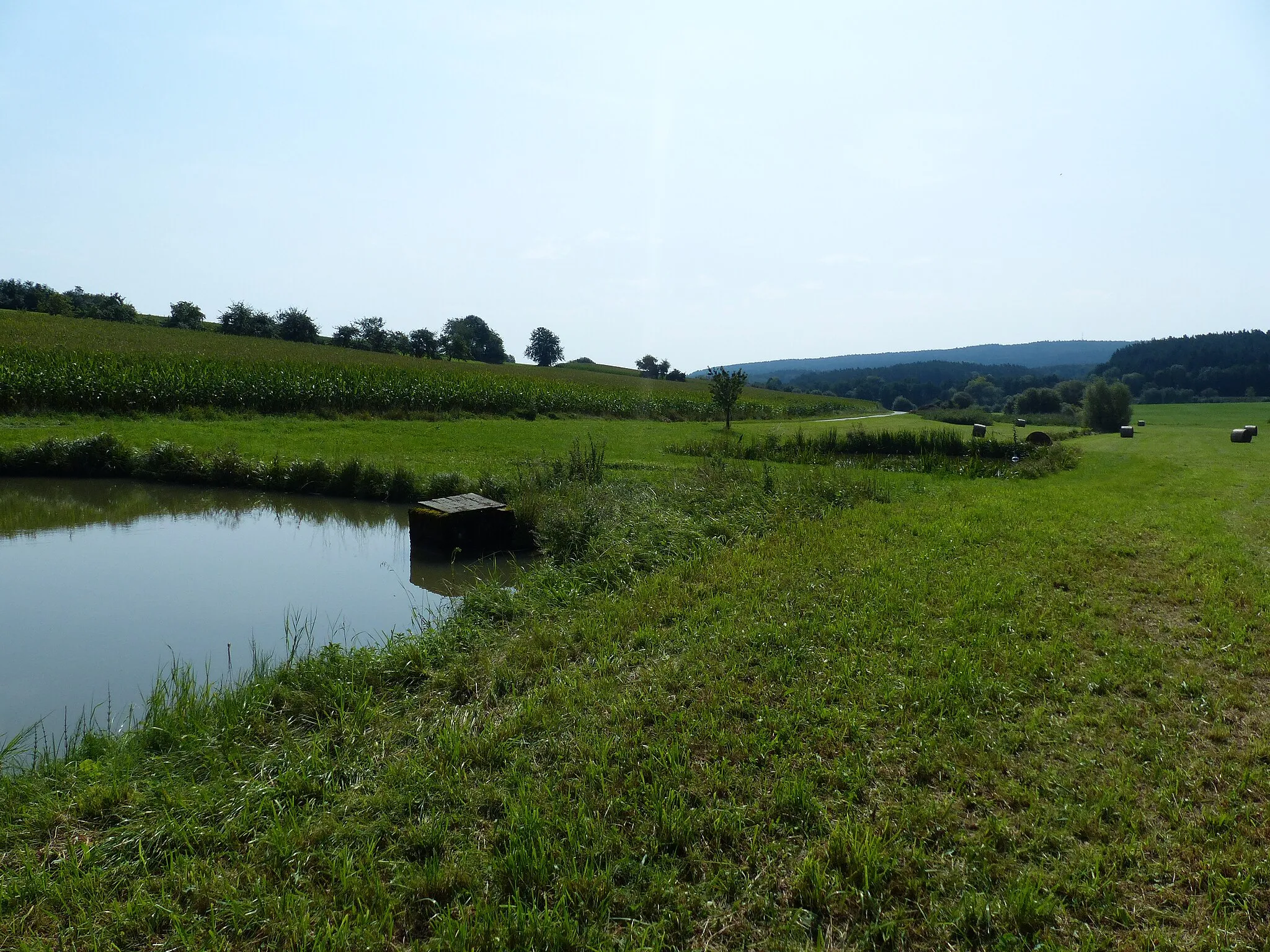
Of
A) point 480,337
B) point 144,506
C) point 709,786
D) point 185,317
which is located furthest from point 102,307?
point 709,786

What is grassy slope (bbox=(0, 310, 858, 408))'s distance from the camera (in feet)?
118

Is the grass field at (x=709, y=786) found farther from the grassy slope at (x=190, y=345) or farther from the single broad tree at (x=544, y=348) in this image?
the single broad tree at (x=544, y=348)

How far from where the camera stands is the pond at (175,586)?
6031 millimetres

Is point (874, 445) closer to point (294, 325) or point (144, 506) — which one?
point (144, 506)

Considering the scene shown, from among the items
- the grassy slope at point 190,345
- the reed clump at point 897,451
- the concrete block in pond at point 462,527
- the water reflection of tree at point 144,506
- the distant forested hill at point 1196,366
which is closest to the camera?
the concrete block in pond at point 462,527

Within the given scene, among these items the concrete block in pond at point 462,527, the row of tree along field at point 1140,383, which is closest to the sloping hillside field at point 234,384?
the concrete block in pond at point 462,527

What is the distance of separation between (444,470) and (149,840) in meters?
11.5

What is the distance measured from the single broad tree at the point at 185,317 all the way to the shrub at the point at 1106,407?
77272 mm

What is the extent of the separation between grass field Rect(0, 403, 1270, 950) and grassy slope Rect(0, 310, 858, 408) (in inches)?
1391

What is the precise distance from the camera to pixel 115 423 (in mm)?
20906

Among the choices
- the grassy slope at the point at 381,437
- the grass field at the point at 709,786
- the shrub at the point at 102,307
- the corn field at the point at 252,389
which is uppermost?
the shrub at the point at 102,307

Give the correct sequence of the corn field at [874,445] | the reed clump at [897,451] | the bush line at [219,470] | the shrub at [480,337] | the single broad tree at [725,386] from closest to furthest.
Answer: the bush line at [219,470] < the reed clump at [897,451] < the corn field at [874,445] < the single broad tree at [725,386] < the shrub at [480,337]

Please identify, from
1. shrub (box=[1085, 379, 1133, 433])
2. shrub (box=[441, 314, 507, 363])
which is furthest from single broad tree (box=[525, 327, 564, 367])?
shrub (box=[1085, 379, 1133, 433])

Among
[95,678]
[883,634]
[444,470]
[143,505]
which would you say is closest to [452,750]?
[883,634]
